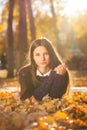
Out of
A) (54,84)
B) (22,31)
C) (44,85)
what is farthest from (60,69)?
(22,31)

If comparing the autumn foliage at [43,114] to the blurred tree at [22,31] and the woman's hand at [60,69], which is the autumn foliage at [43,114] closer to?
the woman's hand at [60,69]

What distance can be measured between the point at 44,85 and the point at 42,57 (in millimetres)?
497

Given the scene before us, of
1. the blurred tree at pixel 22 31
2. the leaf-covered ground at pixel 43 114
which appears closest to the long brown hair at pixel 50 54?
the leaf-covered ground at pixel 43 114

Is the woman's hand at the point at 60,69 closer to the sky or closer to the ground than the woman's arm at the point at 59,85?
closer to the sky

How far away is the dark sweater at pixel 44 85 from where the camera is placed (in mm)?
7613

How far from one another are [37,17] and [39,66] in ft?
70.3

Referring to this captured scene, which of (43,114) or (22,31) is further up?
(22,31)

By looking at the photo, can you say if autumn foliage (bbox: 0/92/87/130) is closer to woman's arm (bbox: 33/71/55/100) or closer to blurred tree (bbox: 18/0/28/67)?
woman's arm (bbox: 33/71/55/100)

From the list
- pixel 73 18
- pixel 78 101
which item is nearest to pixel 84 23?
pixel 73 18

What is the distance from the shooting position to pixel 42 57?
779 centimetres

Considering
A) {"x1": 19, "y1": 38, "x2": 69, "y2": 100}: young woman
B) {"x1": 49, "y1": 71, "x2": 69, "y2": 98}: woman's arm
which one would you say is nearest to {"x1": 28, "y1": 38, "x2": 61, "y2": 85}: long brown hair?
{"x1": 19, "y1": 38, "x2": 69, "y2": 100}: young woman

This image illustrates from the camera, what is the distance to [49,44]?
25.8 feet

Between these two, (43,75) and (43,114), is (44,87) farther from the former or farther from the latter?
(43,114)

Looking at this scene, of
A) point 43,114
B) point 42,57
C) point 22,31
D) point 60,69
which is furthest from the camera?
point 22,31
